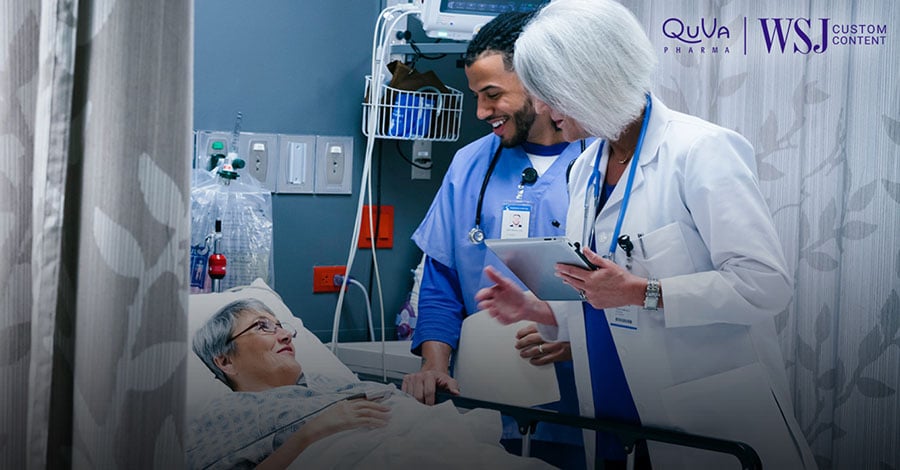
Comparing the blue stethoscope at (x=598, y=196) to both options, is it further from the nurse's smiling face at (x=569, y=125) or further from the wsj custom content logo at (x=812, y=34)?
the wsj custom content logo at (x=812, y=34)

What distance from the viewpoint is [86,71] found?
0.78 metres

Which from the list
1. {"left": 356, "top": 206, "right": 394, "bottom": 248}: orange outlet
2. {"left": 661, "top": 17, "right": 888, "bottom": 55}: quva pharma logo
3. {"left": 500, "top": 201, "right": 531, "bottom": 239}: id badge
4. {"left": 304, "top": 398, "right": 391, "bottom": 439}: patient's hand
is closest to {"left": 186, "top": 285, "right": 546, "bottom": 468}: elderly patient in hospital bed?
{"left": 304, "top": 398, "right": 391, "bottom": 439}: patient's hand

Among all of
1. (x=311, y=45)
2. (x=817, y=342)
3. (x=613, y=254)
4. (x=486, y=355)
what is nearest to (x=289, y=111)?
(x=311, y=45)

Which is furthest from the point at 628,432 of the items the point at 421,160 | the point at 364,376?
the point at 421,160

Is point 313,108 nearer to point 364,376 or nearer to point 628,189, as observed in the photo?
point 364,376

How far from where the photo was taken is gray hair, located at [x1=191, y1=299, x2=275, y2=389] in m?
1.58

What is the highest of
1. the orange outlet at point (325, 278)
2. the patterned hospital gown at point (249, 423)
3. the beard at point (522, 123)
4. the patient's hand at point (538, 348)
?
the beard at point (522, 123)

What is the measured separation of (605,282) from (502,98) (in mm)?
645

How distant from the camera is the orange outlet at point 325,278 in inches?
90.6

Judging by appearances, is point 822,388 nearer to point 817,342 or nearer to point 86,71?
point 817,342

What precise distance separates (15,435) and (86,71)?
0.38 metres

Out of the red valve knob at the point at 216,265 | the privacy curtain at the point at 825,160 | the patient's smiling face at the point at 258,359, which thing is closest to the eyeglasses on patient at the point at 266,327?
the patient's smiling face at the point at 258,359

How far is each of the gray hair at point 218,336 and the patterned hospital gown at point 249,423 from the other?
0.13 m

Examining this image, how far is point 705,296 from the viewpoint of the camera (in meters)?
1.30
